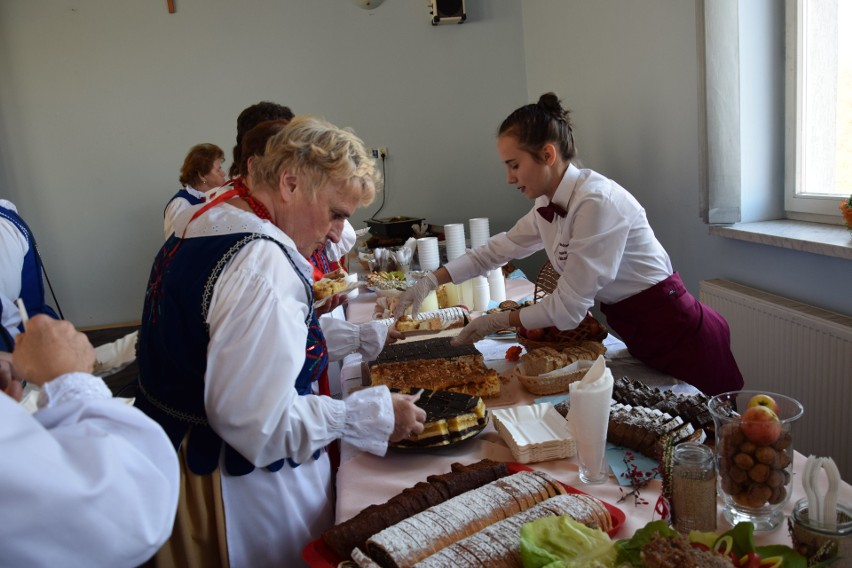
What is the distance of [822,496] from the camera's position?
94 cm

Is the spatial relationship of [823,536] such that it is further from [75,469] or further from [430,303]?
[430,303]

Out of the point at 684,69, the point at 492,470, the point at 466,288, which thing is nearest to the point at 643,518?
the point at 492,470

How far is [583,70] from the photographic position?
172 inches

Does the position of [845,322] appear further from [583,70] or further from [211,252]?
[583,70]

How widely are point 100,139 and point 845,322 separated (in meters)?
5.46

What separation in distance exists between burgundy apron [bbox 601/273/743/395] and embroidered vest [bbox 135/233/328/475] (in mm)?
1123

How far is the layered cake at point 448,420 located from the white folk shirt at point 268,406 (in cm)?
11

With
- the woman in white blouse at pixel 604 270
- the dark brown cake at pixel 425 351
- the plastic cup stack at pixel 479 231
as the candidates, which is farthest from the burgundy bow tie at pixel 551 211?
the plastic cup stack at pixel 479 231

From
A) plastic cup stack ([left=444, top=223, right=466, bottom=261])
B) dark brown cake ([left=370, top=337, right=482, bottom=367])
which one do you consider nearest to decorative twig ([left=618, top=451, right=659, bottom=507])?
dark brown cake ([left=370, top=337, right=482, bottom=367])

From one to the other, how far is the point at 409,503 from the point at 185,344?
549mm

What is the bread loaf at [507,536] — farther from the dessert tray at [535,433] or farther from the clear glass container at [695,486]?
the dessert tray at [535,433]

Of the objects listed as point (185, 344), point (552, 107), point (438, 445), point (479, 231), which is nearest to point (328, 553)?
point (438, 445)

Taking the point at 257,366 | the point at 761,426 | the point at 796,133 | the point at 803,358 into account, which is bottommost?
the point at 803,358

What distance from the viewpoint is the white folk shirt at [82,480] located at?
2.45 feet
